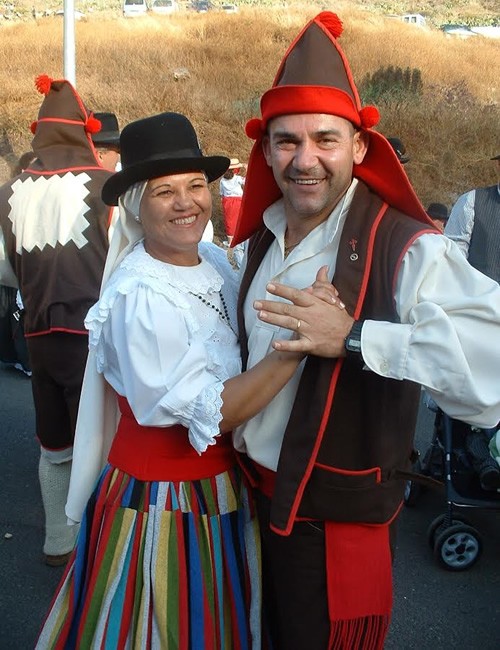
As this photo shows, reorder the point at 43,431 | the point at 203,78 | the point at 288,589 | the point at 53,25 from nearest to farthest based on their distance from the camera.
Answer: the point at 288,589 → the point at 43,431 → the point at 203,78 → the point at 53,25

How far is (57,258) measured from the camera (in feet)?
11.0

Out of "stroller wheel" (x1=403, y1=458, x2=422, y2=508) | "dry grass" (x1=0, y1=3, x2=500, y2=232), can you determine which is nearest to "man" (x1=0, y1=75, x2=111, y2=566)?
"stroller wheel" (x1=403, y1=458, x2=422, y2=508)

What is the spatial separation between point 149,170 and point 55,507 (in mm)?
2046

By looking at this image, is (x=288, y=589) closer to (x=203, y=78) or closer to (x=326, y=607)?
(x=326, y=607)

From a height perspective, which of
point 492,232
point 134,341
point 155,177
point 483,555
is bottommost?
point 483,555

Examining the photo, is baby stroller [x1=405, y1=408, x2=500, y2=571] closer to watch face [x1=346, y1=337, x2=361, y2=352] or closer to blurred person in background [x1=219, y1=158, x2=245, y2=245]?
watch face [x1=346, y1=337, x2=361, y2=352]

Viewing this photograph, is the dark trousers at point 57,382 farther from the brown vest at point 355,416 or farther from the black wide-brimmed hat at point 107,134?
the brown vest at point 355,416

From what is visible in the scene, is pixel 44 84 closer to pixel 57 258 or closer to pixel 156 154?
pixel 57 258

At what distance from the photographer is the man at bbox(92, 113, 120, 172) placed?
4332 millimetres

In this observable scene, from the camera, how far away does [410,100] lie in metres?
16.6

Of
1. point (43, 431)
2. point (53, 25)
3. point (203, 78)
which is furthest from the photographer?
point (53, 25)

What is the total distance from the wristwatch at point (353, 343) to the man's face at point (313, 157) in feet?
1.35

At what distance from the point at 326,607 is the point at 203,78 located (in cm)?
1949

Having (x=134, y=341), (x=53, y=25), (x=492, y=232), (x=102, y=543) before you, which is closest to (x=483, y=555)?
(x=492, y=232)
